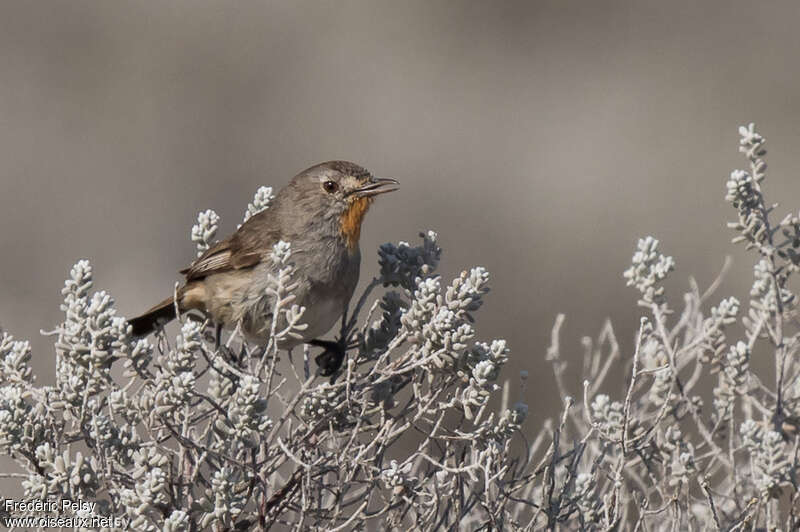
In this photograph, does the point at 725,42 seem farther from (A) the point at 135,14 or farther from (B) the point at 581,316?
(A) the point at 135,14

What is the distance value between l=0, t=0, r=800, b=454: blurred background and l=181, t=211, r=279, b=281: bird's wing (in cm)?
684

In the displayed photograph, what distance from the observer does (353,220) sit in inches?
210

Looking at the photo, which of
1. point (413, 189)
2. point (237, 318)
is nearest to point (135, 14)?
point (413, 189)

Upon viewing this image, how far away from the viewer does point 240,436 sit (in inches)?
137

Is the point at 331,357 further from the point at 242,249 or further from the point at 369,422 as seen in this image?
the point at 369,422

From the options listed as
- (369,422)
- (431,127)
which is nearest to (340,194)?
(369,422)

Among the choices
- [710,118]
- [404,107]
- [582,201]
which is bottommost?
[582,201]

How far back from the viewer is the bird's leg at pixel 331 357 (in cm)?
494

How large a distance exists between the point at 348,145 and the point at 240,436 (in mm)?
14215

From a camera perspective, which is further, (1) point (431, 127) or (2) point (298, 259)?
(1) point (431, 127)

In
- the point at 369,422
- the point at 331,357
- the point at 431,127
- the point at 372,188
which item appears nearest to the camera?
the point at 369,422

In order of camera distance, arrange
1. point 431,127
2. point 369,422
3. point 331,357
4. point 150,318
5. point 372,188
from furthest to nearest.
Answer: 1. point 431,127
2. point 150,318
3. point 372,188
4. point 331,357
5. point 369,422

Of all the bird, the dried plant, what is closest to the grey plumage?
the bird

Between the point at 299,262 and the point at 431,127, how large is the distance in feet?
43.7
